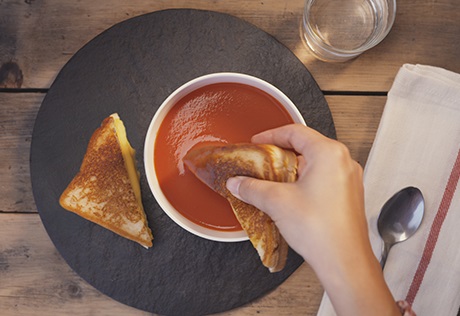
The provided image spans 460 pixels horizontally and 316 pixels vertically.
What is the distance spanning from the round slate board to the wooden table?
0.16 ft

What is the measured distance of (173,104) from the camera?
1174mm

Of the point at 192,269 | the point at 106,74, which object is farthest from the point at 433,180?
the point at 106,74

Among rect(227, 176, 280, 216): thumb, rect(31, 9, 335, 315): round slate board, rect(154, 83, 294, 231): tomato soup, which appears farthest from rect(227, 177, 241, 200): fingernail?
rect(31, 9, 335, 315): round slate board

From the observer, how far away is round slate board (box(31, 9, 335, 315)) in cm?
126

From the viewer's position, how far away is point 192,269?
1265 mm

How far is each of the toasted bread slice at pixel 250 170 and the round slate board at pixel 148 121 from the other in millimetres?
114

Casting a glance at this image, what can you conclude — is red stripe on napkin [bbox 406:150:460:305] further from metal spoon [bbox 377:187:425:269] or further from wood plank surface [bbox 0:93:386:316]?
wood plank surface [bbox 0:93:386:316]

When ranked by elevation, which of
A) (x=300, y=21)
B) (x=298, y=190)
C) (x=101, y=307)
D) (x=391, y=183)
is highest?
(x=300, y=21)

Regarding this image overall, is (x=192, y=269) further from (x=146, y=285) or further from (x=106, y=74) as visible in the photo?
(x=106, y=74)

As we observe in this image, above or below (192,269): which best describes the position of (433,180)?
above

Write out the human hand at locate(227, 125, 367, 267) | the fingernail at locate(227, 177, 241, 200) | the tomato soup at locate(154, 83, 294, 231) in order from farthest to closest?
the tomato soup at locate(154, 83, 294, 231) → the fingernail at locate(227, 177, 241, 200) → the human hand at locate(227, 125, 367, 267)

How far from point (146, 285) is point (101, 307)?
153 mm

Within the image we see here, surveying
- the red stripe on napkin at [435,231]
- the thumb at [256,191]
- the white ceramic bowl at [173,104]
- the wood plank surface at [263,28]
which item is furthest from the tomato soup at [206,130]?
the red stripe on napkin at [435,231]

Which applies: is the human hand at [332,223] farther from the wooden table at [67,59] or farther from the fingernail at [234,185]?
the wooden table at [67,59]
